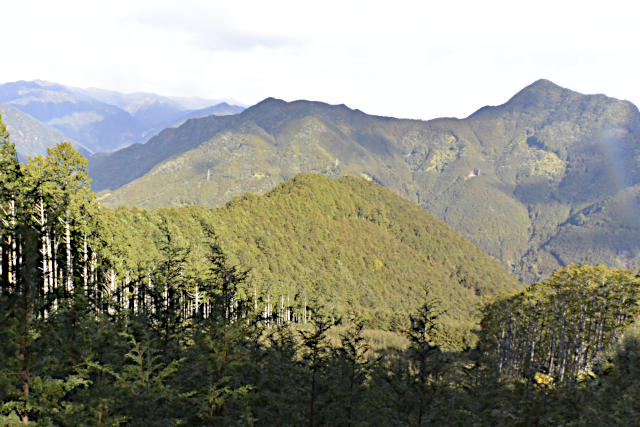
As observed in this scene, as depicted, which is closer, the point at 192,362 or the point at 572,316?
the point at 192,362

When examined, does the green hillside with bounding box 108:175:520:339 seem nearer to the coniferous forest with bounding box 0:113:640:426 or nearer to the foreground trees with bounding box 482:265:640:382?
the coniferous forest with bounding box 0:113:640:426

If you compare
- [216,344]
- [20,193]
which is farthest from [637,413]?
[20,193]

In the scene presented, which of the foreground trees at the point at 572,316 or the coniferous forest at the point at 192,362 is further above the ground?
the coniferous forest at the point at 192,362

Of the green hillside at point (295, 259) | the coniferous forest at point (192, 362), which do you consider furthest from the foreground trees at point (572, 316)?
the green hillside at point (295, 259)

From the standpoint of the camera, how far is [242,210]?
152m

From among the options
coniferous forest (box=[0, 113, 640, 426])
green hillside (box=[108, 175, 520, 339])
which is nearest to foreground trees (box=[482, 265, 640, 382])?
coniferous forest (box=[0, 113, 640, 426])

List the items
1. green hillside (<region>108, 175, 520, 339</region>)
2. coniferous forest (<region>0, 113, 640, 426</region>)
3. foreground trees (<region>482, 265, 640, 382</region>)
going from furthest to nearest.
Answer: green hillside (<region>108, 175, 520, 339</region>)
foreground trees (<region>482, 265, 640, 382</region>)
coniferous forest (<region>0, 113, 640, 426</region>)

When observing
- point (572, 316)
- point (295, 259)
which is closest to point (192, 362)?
point (572, 316)

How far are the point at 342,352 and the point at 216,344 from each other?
6.03 m

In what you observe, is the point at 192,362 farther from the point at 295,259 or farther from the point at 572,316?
the point at 295,259

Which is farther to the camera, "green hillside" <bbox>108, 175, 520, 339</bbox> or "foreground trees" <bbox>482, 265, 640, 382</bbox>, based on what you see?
"green hillside" <bbox>108, 175, 520, 339</bbox>

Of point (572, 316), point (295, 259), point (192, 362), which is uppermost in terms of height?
point (192, 362)

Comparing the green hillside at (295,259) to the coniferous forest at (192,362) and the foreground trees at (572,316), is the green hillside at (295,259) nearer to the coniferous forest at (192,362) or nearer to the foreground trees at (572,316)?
the coniferous forest at (192,362)

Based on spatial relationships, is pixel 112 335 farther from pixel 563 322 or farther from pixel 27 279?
pixel 563 322
